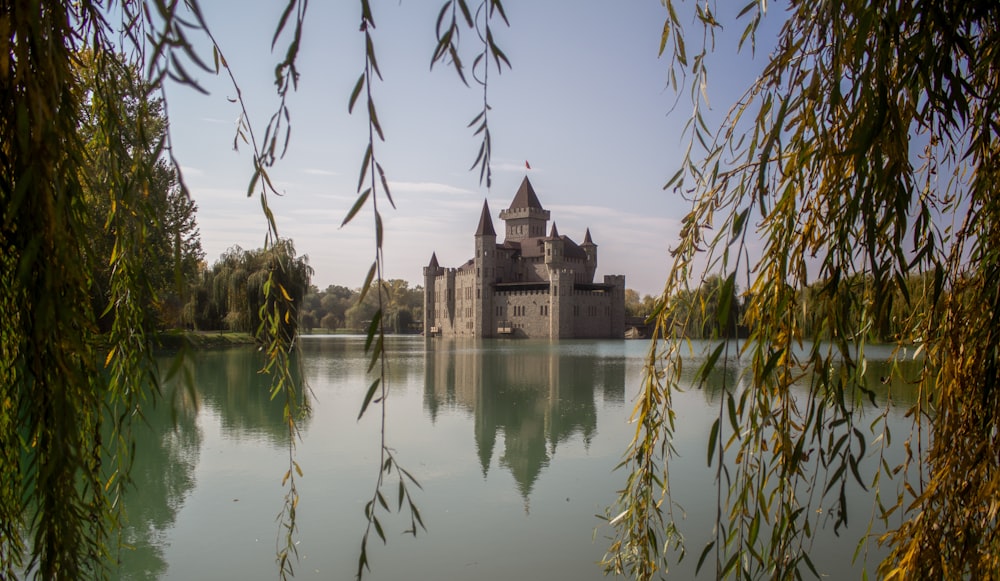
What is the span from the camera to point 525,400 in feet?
35.6

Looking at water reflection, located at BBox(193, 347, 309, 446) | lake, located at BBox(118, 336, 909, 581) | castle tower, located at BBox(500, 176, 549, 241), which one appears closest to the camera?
lake, located at BBox(118, 336, 909, 581)

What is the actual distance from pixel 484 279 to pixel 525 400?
33.8 metres

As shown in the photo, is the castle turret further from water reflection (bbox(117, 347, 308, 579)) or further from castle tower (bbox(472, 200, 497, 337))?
water reflection (bbox(117, 347, 308, 579))

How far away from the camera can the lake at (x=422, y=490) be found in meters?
3.98

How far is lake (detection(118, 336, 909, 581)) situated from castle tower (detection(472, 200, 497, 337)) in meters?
33.5

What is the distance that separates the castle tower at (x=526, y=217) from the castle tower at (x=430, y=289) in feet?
17.8

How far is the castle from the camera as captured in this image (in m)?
42.0

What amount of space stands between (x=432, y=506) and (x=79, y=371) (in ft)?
13.9

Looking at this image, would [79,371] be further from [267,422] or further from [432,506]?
[267,422]

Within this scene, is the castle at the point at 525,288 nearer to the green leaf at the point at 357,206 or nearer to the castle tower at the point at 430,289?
the castle tower at the point at 430,289

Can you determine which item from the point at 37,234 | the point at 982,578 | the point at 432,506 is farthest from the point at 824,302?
the point at 432,506

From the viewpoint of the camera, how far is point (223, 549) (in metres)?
4.09

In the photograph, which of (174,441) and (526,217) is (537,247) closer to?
(526,217)

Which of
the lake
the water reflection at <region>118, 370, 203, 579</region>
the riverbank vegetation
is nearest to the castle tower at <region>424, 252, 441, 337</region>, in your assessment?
the lake
